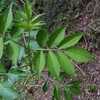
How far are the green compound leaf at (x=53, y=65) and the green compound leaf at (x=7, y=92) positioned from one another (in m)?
0.19

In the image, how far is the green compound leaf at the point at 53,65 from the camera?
78 cm

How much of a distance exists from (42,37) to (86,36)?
1.87 meters

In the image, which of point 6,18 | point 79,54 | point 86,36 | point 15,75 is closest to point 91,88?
point 86,36

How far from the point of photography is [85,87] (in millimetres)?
2299

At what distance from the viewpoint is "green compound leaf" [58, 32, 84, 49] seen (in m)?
0.82

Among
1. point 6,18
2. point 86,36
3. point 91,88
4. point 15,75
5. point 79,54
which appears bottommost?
point 91,88

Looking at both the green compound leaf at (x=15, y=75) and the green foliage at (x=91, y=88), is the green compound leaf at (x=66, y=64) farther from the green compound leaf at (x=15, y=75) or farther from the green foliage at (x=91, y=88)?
the green foliage at (x=91, y=88)

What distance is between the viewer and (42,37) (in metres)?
0.84

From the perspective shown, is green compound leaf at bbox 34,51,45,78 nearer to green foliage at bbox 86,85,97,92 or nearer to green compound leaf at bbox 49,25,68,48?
green compound leaf at bbox 49,25,68,48

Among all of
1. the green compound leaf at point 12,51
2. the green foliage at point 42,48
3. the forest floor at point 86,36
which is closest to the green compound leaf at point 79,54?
the green foliage at point 42,48

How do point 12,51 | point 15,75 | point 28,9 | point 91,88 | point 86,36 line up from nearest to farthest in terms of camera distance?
1. point 28,9
2. point 12,51
3. point 15,75
4. point 91,88
5. point 86,36

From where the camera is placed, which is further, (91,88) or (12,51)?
(91,88)

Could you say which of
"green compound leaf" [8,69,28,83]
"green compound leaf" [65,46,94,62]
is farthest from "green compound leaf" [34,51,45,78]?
"green compound leaf" [8,69,28,83]

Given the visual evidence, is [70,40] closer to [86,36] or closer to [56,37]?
[56,37]
